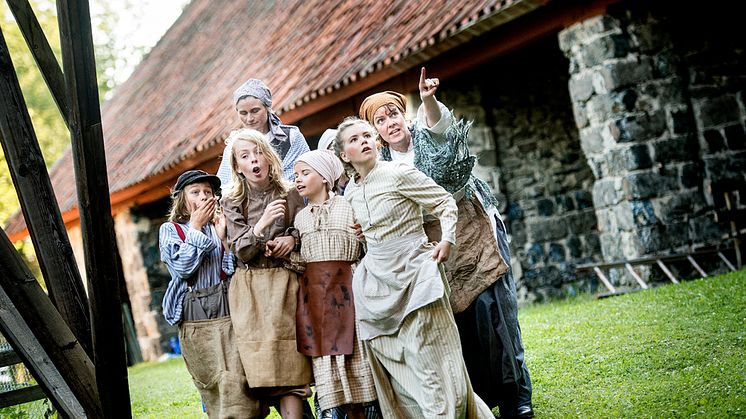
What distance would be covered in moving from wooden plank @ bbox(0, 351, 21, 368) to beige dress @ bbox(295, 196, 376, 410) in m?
1.75

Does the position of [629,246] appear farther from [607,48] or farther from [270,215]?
[270,215]

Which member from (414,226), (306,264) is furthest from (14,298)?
(414,226)

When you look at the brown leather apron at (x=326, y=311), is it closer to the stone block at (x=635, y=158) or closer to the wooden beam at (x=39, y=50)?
the wooden beam at (x=39, y=50)

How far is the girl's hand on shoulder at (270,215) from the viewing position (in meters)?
3.77

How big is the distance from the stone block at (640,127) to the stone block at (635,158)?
0.24ft

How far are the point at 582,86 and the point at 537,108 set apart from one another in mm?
2358

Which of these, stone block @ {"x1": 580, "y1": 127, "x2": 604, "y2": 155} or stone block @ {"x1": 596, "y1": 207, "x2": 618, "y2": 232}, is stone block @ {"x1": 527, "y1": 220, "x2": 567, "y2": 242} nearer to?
stone block @ {"x1": 596, "y1": 207, "x2": 618, "y2": 232}

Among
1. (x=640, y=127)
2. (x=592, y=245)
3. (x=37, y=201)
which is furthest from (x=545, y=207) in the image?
(x=37, y=201)

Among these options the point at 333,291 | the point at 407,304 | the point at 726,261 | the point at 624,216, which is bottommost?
the point at 726,261

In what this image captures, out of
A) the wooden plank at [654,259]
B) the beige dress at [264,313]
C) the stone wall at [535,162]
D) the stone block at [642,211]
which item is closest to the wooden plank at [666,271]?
the wooden plank at [654,259]

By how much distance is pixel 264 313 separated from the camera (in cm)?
377

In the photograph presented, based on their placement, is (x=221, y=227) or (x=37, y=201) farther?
(x=221, y=227)

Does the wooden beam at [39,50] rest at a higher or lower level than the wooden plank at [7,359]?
higher

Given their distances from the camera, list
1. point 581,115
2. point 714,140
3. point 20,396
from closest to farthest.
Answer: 1. point 20,396
2. point 581,115
3. point 714,140
